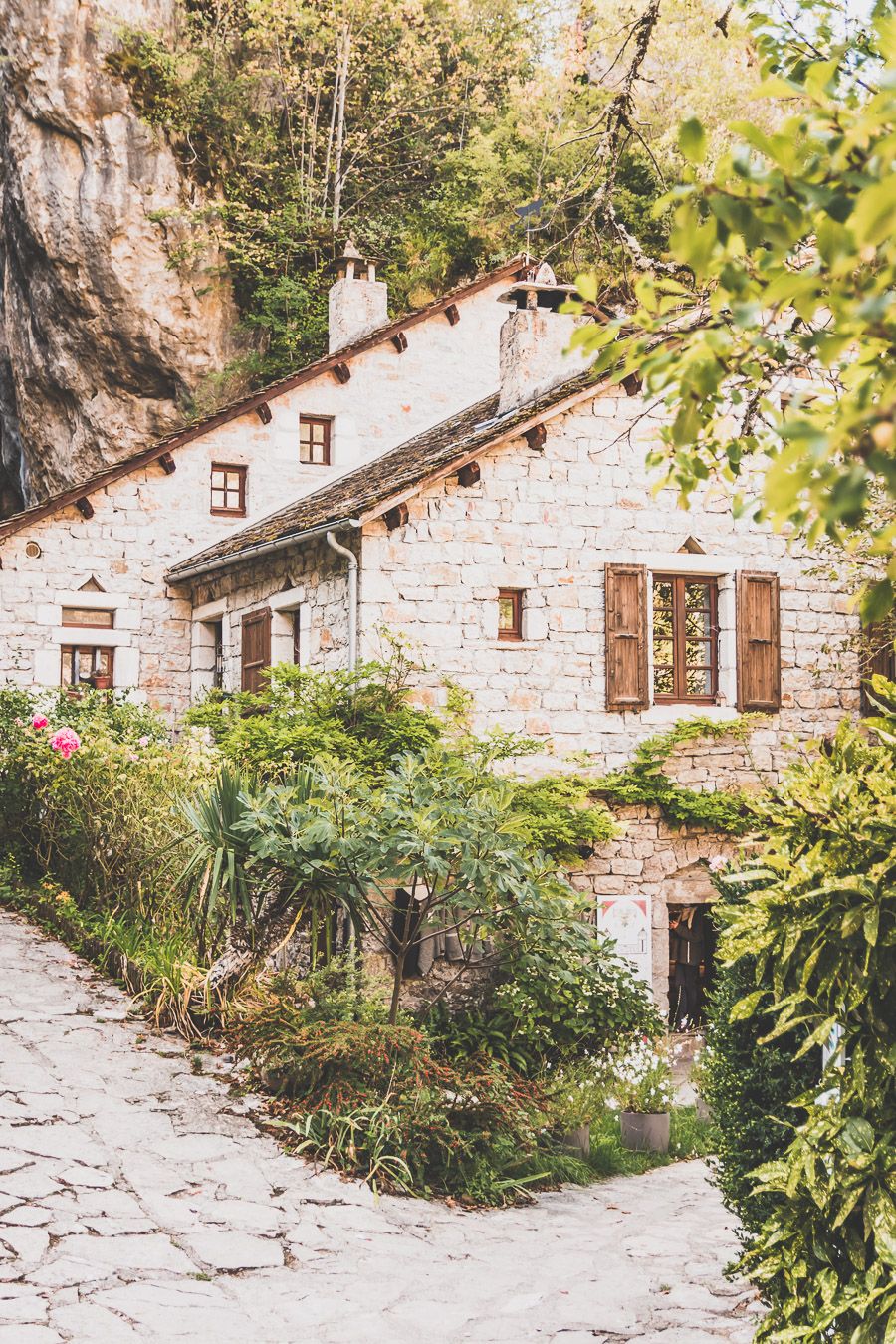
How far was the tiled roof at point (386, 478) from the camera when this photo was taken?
455 inches

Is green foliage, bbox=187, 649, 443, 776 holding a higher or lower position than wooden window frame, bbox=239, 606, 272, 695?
lower

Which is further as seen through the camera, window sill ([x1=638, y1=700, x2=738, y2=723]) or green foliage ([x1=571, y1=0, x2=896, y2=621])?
window sill ([x1=638, y1=700, x2=738, y2=723])

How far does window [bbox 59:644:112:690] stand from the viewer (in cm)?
1603

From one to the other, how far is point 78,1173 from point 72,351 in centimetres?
1774

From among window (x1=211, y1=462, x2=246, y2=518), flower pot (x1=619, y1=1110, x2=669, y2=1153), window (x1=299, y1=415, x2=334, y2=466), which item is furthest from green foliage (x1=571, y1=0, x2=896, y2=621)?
window (x1=299, y1=415, x2=334, y2=466)

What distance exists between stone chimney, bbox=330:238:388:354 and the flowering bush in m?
12.3

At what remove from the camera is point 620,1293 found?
17.6ft

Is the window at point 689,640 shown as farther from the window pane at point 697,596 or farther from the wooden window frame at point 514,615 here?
the wooden window frame at point 514,615

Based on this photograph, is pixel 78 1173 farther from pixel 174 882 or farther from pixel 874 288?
pixel 874 288

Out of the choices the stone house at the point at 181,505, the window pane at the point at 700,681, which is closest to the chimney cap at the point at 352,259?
the stone house at the point at 181,505

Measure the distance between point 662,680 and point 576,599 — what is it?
152 centimetres

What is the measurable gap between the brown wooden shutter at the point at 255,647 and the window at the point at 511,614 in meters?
2.64

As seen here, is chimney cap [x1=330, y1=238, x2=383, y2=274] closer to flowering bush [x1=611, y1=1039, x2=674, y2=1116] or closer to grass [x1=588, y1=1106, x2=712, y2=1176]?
flowering bush [x1=611, y1=1039, x2=674, y2=1116]

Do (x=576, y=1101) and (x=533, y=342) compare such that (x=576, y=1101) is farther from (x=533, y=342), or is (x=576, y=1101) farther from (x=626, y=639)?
(x=533, y=342)
